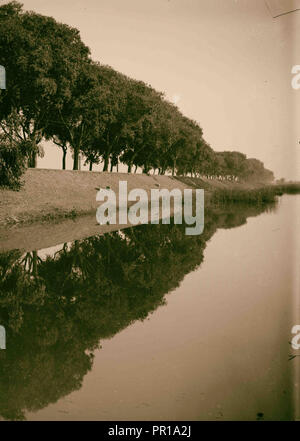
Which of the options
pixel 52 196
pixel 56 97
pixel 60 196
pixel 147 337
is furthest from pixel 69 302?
pixel 56 97

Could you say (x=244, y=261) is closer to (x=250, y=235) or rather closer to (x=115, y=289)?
(x=115, y=289)

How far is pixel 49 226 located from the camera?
23328 millimetres

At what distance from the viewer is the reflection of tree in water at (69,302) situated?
18.6ft

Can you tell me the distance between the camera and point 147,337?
23.6 feet

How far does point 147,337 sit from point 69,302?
238cm

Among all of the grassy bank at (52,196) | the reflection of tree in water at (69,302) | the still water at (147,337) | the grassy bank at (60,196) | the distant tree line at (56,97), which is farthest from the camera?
the distant tree line at (56,97)

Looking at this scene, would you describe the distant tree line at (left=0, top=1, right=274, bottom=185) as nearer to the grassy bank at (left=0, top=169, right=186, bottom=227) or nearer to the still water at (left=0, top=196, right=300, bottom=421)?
the grassy bank at (left=0, top=169, right=186, bottom=227)

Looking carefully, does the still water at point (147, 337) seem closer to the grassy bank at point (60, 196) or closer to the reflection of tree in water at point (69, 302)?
the reflection of tree in water at point (69, 302)

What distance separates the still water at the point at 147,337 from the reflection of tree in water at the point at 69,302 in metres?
0.03

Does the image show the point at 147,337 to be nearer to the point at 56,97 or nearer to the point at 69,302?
the point at 69,302

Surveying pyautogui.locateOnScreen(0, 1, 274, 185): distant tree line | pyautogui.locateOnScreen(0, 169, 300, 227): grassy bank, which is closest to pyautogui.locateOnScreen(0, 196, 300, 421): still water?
pyautogui.locateOnScreen(0, 169, 300, 227): grassy bank

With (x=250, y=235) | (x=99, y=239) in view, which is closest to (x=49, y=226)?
(x=99, y=239)

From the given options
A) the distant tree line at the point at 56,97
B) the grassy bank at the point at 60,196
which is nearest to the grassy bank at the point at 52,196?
the grassy bank at the point at 60,196

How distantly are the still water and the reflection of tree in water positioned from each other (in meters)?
0.03
